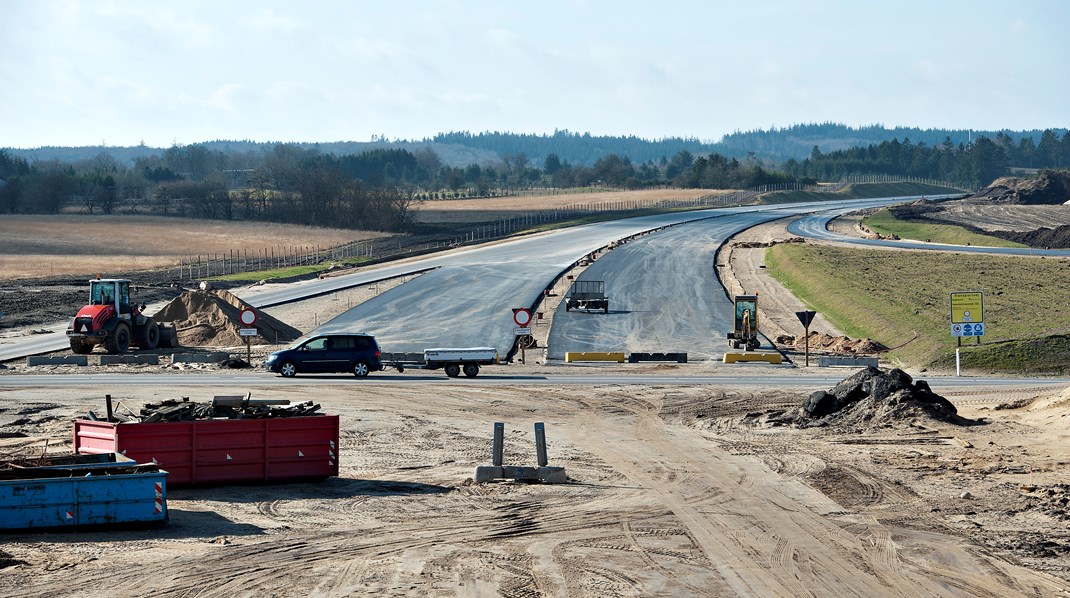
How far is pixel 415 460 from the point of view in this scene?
2634cm

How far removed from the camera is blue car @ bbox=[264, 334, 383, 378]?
4141 cm

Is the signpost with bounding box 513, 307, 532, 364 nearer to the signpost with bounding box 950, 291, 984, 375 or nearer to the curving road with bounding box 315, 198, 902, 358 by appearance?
the curving road with bounding box 315, 198, 902, 358

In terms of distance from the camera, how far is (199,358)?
46.3 metres

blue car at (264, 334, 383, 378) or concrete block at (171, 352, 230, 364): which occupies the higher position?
blue car at (264, 334, 383, 378)

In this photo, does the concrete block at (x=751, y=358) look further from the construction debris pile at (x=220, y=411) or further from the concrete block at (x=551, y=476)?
the construction debris pile at (x=220, y=411)

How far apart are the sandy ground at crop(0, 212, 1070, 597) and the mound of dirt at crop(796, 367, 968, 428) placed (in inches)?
18.0

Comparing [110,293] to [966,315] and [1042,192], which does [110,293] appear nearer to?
[966,315]

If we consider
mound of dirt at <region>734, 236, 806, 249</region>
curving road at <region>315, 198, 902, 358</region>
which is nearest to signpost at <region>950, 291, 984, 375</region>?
curving road at <region>315, 198, 902, 358</region>

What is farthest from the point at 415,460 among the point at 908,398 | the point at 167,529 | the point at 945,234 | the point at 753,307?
the point at 945,234

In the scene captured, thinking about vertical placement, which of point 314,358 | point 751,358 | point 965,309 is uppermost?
point 965,309

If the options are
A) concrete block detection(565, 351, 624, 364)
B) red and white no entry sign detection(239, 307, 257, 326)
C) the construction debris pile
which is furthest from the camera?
concrete block detection(565, 351, 624, 364)

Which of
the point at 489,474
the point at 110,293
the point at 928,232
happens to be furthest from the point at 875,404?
the point at 928,232

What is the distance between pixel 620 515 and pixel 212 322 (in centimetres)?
3817

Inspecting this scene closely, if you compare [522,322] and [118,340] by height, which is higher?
[522,322]
